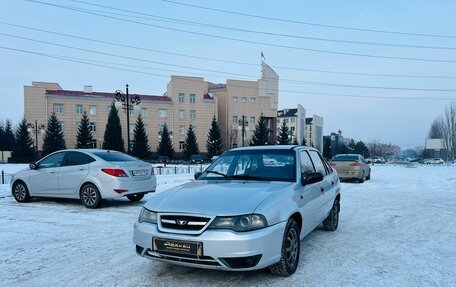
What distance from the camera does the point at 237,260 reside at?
3.73 meters

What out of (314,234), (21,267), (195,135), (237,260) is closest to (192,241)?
(237,260)

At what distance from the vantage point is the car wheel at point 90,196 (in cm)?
926

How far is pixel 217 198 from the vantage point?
13.6ft

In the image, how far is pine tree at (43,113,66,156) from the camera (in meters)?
56.5

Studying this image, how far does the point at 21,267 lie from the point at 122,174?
456cm

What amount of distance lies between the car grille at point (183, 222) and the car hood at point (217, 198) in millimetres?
66

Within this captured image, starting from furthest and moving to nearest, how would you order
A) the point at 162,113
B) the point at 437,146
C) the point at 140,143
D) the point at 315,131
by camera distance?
the point at 315,131
the point at 437,146
the point at 162,113
the point at 140,143

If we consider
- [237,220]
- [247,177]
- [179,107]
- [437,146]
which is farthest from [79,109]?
[437,146]

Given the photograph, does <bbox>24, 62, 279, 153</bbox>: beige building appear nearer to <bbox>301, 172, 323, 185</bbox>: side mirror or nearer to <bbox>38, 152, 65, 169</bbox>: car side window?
<bbox>38, 152, 65, 169</bbox>: car side window

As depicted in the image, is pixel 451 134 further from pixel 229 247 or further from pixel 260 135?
pixel 229 247

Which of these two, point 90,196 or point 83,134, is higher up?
point 83,134

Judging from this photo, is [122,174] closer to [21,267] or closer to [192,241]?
[21,267]

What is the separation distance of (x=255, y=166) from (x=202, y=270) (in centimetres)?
167

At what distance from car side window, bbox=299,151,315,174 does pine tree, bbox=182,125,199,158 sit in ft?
195
